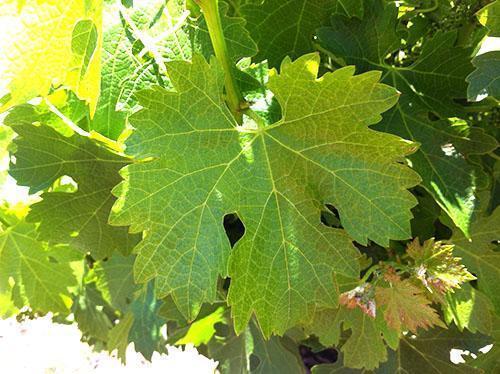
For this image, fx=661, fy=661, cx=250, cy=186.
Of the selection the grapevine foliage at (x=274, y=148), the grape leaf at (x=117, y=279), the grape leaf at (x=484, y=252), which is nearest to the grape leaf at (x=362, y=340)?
the grapevine foliage at (x=274, y=148)

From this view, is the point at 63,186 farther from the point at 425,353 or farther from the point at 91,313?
the point at 425,353

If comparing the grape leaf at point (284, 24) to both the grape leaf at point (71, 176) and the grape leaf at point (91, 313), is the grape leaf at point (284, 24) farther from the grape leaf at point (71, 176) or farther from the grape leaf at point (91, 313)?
the grape leaf at point (91, 313)

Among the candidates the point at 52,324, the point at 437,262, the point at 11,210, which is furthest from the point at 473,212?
the point at 52,324

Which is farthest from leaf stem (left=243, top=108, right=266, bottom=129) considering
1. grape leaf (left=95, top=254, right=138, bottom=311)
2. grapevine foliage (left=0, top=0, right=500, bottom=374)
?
grape leaf (left=95, top=254, right=138, bottom=311)

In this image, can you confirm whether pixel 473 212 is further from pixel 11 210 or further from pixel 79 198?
pixel 11 210

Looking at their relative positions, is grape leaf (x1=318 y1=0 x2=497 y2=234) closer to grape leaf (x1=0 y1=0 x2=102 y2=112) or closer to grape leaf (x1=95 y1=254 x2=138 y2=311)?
grape leaf (x1=0 y1=0 x2=102 y2=112)

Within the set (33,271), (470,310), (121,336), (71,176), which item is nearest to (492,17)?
(470,310)
